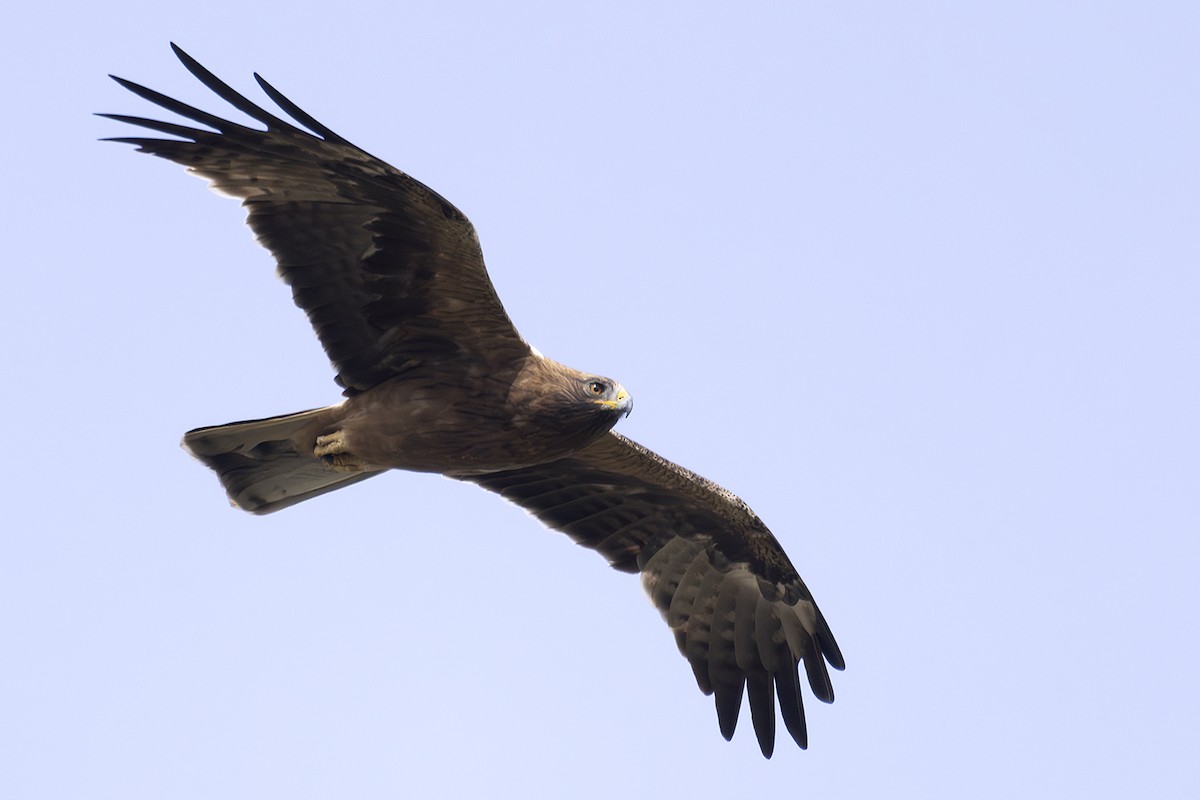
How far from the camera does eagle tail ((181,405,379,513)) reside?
11.1 m

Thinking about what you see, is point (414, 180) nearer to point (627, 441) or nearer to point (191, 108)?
point (191, 108)

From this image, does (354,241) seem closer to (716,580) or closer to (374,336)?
(374,336)

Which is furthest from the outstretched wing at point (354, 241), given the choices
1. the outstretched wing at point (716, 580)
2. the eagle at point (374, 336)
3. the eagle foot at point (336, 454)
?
the outstretched wing at point (716, 580)

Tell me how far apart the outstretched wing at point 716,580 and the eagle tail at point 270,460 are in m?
1.86

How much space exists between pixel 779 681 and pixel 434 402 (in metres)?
3.98

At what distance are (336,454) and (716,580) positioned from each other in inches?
139

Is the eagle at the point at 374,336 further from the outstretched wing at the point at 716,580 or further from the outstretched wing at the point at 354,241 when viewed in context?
the outstretched wing at the point at 716,580

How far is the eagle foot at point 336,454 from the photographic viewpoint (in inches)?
432

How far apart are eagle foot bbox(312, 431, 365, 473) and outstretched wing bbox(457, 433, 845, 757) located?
193cm

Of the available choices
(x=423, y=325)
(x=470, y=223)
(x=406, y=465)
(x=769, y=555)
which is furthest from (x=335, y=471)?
(x=769, y=555)

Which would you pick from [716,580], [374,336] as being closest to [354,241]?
[374,336]

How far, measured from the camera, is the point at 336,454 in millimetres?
11047

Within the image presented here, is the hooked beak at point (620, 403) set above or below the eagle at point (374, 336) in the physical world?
below

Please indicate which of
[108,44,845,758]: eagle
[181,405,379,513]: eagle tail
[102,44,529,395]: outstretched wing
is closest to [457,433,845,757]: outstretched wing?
[108,44,845,758]: eagle
